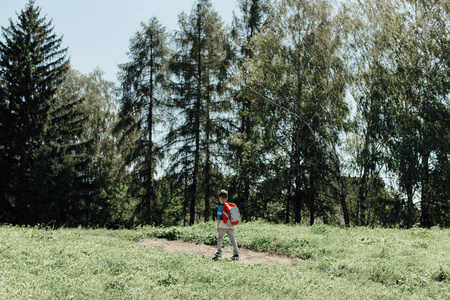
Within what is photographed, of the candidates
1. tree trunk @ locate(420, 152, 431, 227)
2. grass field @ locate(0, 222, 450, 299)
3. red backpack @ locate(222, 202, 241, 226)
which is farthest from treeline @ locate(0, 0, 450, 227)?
red backpack @ locate(222, 202, 241, 226)

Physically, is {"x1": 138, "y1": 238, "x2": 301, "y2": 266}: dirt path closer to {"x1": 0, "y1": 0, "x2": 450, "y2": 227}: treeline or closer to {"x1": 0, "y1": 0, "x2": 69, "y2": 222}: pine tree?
{"x1": 0, "y1": 0, "x2": 450, "y2": 227}: treeline

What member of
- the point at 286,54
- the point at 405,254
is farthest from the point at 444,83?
the point at 405,254

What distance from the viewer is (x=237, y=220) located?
28.9 ft

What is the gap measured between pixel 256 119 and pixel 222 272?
1823 cm

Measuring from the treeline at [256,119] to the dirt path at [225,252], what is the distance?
11837 millimetres

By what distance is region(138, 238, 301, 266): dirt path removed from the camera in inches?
351

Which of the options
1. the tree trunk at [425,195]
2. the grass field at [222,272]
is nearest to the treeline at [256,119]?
the tree trunk at [425,195]

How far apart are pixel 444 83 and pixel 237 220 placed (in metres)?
16.1

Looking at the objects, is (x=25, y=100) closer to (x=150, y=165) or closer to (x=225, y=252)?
(x=150, y=165)

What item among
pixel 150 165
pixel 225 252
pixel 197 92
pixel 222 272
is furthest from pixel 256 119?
pixel 222 272

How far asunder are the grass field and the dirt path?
1.39 ft

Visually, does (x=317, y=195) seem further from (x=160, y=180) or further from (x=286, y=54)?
(x=160, y=180)

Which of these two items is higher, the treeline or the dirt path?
the treeline

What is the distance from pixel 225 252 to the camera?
32.1 feet
